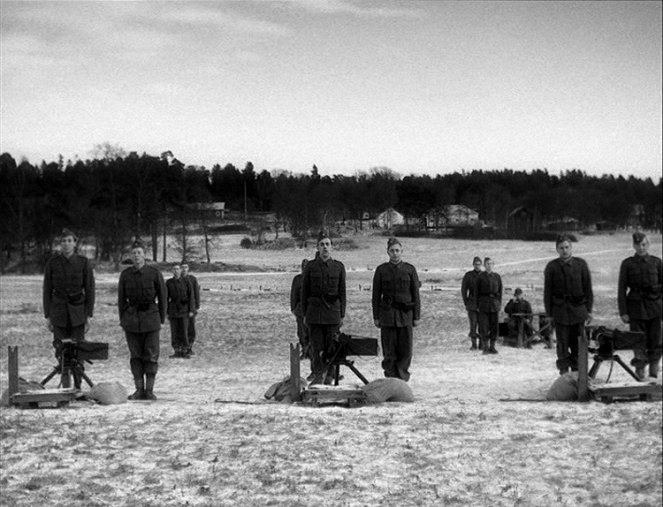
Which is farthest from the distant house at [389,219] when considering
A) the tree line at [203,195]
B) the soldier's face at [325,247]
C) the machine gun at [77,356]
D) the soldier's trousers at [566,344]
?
the machine gun at [77,356]

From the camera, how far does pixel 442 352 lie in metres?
13.8

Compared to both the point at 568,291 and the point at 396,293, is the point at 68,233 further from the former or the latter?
the point at 568,291

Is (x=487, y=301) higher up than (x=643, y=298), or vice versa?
(x=643, y=298)

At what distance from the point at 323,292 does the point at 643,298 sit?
15.4 ft

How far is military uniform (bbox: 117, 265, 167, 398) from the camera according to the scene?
9.26 metres

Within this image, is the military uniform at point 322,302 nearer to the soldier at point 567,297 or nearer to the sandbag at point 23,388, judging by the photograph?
the soldier at point 567,297

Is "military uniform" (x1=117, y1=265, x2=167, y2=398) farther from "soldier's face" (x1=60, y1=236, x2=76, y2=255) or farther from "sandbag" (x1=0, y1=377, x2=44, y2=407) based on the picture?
"sandbag" (x1=0, y1=377, x2=44, y2=407)

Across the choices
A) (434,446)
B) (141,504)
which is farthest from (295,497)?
(434,446)

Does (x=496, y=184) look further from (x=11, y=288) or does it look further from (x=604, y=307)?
(x=604, y=307)

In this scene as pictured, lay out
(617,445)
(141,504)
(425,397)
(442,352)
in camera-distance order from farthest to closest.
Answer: (442,352)
(425,397)
(617,445)
(141,504)

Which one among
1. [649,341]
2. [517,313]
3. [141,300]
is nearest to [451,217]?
[649,341]

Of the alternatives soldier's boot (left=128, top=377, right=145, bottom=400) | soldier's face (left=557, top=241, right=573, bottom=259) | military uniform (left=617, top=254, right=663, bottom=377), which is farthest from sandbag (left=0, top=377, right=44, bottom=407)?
military uniform (left=617, top=254, right=663, bottom=377)

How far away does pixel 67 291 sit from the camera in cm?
993

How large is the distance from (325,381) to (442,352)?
4.75m
